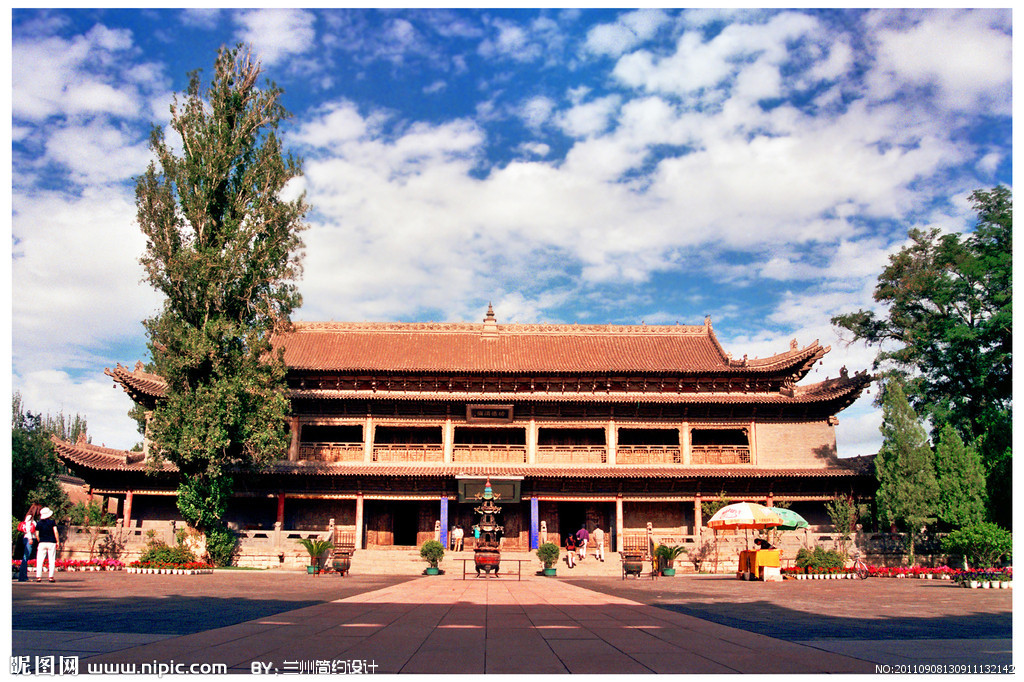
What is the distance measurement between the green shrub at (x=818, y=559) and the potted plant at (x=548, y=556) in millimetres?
7246

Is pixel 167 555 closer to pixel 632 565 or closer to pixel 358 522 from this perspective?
pixel 358 522

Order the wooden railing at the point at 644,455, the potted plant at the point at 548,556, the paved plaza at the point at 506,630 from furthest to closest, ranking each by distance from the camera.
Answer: the wooden railing at the point at 644,455
the potted plant at the point at 548,556
the paved plaza at the point at 506,630

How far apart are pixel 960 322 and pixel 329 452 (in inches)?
1006

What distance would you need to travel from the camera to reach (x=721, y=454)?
26875mm

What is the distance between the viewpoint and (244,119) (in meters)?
20.9

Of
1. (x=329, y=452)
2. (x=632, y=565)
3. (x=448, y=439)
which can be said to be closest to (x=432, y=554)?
(x=632, y=565)

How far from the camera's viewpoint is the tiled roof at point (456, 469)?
25.0m

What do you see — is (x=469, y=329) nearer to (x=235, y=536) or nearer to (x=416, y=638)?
(x=235, y=536)

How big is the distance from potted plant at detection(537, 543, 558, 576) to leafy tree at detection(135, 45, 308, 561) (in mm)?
8881

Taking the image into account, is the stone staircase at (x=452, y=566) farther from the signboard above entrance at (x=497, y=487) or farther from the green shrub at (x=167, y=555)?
the green shrub at (x=167, y=555)

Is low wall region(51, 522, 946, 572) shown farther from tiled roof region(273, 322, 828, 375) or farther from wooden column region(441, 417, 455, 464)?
tiled roof region(273, 322, 828, 375)

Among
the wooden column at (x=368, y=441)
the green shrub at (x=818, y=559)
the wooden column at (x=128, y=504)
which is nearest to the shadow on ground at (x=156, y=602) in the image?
the wooden column at (x=368, y=441)

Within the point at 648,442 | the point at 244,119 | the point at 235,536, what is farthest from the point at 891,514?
the point at 244,119

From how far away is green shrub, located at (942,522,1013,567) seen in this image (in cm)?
1531
